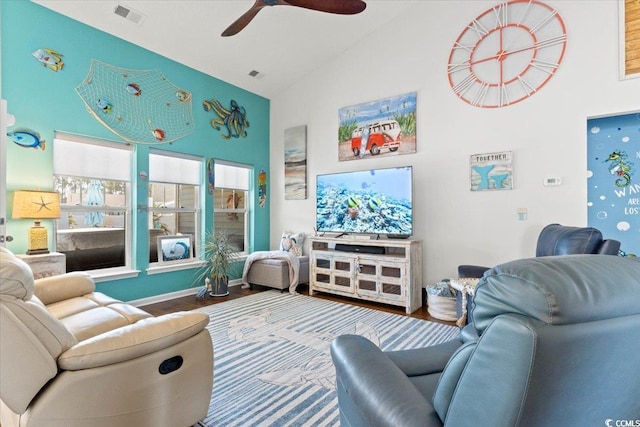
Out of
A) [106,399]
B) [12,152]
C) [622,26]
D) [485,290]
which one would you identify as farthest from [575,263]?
[12,152]

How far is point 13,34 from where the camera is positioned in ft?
9.64

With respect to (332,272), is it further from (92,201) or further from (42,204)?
(42,204)

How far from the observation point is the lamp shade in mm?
2737

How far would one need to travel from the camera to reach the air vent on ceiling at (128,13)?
327 cm

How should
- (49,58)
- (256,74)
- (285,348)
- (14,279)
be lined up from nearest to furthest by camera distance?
(14,279)
(285,348)
(49,58)
(256,74)

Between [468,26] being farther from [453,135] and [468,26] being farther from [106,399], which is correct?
[106,399]

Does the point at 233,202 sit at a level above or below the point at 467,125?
below

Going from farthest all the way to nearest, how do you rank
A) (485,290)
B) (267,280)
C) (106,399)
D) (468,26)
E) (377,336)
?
1. (267,280)
2. (468,26)
3. (377,336)
4. (106,399)
5. (485,290)

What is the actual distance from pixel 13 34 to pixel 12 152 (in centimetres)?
113

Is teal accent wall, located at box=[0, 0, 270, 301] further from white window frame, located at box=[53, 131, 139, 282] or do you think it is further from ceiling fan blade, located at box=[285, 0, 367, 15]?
ceiling fan blade, located at box=[285, 0, 367, 15]

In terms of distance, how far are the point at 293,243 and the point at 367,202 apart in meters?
1.52

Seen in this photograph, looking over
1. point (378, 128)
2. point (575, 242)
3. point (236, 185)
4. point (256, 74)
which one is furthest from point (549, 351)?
point (256, 74)

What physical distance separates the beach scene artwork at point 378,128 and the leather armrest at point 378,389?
11.2 ft

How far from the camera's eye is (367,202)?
4.05m
